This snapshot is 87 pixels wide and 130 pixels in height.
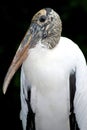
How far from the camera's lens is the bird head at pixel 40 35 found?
4312mm

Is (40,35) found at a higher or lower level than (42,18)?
lower

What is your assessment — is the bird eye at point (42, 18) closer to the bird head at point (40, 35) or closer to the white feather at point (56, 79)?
the bird head at point (40, 35)

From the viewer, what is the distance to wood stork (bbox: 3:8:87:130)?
429cm

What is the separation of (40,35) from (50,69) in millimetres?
238

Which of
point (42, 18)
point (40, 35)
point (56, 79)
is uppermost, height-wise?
point (42, 18)

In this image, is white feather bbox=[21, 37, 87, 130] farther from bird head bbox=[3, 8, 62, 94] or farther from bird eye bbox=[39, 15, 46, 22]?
bird eye bbox=[39, 15, 46, 22]

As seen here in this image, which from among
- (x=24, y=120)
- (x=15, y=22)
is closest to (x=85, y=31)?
(x=15, y=22)

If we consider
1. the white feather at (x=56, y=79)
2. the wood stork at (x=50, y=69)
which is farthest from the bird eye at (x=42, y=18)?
the white feather at (x=56, y=79)

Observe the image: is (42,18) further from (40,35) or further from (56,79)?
(56,79)

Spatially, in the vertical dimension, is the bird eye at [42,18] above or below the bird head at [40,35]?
above

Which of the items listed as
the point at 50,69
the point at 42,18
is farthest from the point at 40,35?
the point at 50,69

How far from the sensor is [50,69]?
14.1 feet

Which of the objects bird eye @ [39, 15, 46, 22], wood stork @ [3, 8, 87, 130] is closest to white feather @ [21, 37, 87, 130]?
wood stork @ [3, 8, 87, 130]

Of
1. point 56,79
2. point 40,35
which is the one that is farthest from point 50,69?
point 40,35
